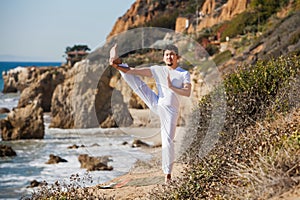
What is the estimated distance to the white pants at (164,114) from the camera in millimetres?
6290

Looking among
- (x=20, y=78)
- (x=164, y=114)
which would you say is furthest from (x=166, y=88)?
(x=20, y=78)

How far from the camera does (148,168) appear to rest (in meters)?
9.34

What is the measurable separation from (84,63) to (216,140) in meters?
27.8

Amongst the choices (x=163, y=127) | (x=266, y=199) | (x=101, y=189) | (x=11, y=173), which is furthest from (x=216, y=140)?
(x=11, y=173)

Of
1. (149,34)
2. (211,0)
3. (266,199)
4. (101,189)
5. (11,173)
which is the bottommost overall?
(11,173)

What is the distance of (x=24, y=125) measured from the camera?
82.9 ft

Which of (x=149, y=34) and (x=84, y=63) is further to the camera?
(x=84, y=63)

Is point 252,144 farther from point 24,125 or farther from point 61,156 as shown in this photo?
point 24,125

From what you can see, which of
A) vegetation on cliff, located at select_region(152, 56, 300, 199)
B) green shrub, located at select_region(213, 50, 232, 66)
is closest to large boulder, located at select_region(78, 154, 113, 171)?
vegetation on cliff, located at select_region(152, 56, 300, 199)

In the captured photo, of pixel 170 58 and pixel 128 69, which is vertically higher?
pixel 170 58

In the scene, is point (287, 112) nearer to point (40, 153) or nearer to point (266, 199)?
point (266, 199)

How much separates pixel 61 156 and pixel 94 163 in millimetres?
4199

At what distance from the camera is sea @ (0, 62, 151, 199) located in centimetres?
1445

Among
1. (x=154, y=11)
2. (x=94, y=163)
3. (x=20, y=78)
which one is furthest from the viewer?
(x=154, y=11)
